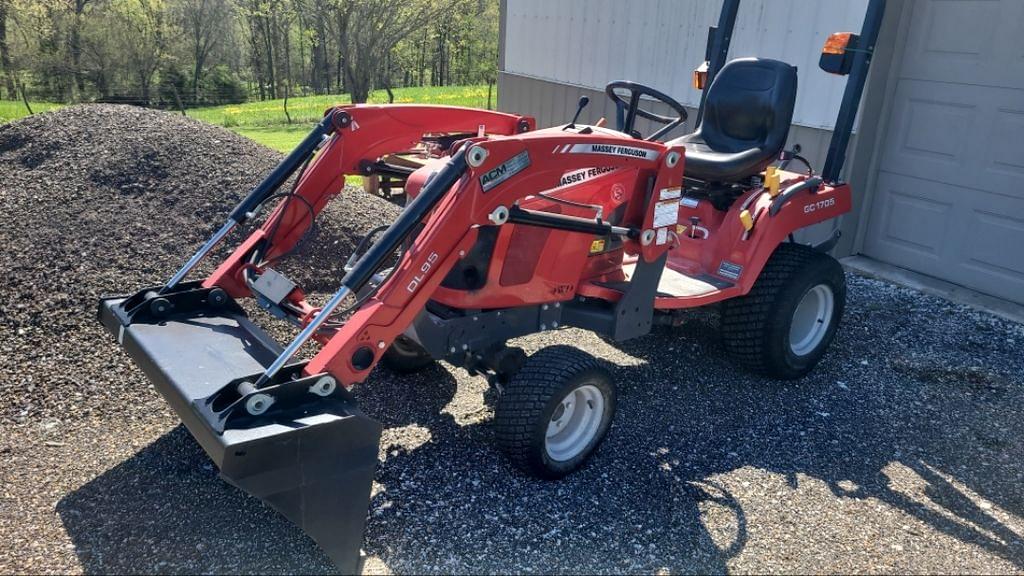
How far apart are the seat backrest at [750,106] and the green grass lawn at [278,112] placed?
9005 mm

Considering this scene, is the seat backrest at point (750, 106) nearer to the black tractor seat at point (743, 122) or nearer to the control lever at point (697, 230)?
the black tractor seat at point (743, 122)

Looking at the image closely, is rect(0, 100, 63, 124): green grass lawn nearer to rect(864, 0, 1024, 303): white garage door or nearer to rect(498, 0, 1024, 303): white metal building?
rect(498, 0, 1024, 303): white metal building

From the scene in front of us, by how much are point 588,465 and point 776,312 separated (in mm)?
1505

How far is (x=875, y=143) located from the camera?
20.7ft

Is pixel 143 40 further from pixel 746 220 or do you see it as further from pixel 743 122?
pixel 746 220

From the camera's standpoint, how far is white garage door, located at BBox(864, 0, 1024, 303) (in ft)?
18.2

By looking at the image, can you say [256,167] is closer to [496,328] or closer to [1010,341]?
[496,328]

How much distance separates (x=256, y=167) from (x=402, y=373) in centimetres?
296

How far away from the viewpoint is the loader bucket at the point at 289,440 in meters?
2.62

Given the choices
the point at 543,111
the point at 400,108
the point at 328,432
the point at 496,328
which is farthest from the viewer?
the point at 543,111

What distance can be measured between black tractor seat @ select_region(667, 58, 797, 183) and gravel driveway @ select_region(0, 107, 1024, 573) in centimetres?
121

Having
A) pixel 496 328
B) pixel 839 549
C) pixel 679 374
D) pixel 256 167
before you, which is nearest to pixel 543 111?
pixel 256 167

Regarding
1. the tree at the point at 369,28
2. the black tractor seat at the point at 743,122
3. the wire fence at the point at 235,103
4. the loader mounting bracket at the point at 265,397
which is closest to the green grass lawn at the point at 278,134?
the wire fence at the point at 235,103

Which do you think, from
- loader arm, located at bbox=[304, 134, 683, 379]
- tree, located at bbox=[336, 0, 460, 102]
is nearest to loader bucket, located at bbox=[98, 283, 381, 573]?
loader arm, located at bbox=[304, 134, 683, 379]
